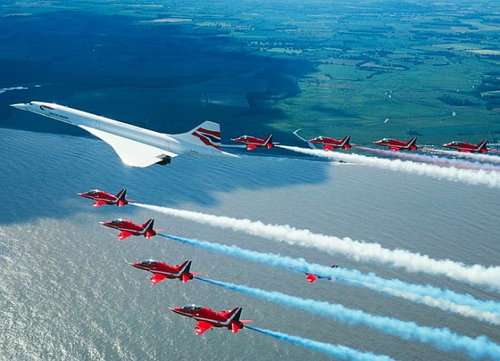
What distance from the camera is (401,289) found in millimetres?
86250

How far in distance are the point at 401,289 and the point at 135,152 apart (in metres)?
52.3

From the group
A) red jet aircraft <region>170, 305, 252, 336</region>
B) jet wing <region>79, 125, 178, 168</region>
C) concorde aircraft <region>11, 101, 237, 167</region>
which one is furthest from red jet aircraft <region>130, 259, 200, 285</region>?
concorde aircraft <region>11, 101, 237, 167</region>

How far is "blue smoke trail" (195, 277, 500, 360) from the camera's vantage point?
266 ft

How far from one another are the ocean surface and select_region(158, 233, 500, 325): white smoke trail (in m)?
3.17

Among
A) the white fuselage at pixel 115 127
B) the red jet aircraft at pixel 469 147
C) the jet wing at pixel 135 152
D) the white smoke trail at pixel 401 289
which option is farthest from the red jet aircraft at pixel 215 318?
the red jet aircraft at pixel 469 147

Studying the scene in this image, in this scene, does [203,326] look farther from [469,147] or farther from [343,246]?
[469,147]

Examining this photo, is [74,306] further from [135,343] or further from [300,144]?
[300,144]

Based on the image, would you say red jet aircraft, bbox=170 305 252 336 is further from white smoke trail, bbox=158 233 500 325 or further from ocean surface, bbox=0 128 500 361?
ocean surface, bbox=0 128 500 361

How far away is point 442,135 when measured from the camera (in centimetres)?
19512

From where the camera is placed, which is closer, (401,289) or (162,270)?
(162,270)

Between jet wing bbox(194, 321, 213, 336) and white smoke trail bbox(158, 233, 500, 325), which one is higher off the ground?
jet wing bbox(194, 321, 213, 336)

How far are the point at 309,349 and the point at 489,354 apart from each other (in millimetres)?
26680

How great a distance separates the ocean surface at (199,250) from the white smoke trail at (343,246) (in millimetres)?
1814

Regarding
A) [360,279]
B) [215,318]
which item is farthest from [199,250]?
[215,318]
